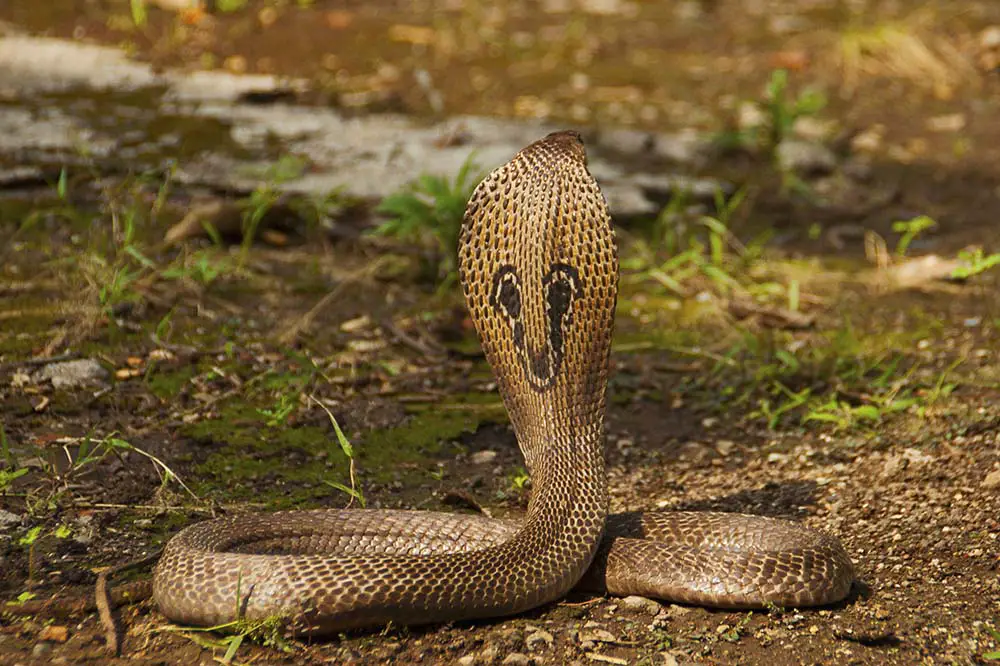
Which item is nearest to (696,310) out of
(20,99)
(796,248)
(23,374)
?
(796,248)

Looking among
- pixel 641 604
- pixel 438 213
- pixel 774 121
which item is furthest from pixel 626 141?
pixel 641 604

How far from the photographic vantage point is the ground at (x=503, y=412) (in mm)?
3166

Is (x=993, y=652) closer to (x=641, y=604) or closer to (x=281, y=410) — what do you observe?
(x=641, y=604)

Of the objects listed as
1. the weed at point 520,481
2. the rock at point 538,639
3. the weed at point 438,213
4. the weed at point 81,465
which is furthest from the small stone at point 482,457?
the weed at point 438,213

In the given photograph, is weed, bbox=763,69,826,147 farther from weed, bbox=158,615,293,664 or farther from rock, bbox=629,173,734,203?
weed, bbox=158,615,293,664

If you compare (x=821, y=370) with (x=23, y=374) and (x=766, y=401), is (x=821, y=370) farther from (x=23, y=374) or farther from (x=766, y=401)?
(x=23, y=374)

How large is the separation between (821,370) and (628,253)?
1.73 metres

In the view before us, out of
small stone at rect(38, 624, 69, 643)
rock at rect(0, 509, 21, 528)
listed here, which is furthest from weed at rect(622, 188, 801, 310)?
small stone at rect(38, 624, 69, 643)

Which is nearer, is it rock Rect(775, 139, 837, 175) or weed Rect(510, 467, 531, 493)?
weed Rect(510, 467, 531, 493)

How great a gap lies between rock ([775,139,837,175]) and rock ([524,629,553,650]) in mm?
5161

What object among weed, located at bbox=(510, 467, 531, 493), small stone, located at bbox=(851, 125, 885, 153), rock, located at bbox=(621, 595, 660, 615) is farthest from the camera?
small stone, located at bbox=(851, 125, 885, 153)

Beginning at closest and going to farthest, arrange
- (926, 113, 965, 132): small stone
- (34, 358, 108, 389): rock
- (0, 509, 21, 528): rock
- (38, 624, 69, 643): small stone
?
(38, 624, 69, 643): small stone
(0, 509, 21, 528): rock
(34, 358, 108, 389): rock
(926, 113, 965, 132): small stone

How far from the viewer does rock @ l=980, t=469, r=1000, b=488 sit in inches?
152

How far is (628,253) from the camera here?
21.0 feet
